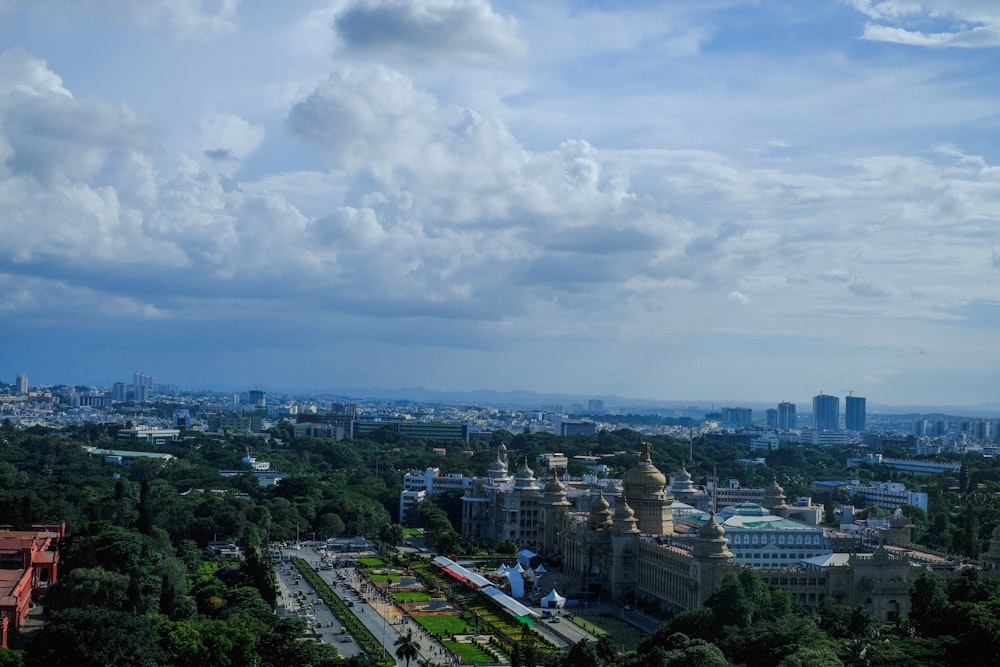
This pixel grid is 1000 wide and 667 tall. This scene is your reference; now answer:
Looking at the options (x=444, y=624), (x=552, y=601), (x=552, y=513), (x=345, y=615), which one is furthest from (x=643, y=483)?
(x=345, y=615)

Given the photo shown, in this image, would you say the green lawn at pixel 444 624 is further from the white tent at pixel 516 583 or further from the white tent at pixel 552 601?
the white tent at pixel 516 583

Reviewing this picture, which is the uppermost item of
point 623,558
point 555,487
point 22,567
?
point 555,487

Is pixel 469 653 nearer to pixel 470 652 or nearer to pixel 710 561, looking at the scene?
pixel 470 652

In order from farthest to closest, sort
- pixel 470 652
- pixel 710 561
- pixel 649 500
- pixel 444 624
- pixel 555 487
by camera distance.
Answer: pixel 555 487, pixel 649 500, pixel 444 624, pixel 710 561, pixel 470 652

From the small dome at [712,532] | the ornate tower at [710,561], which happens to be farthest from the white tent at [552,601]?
the small dome at [712,532]

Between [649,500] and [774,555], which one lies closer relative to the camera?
[774,555]

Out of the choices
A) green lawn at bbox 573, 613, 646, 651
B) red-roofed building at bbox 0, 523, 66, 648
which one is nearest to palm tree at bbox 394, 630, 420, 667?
green lawn at bbox 573, 613, 646, 651

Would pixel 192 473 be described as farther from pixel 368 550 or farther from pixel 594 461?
pixel 594 461

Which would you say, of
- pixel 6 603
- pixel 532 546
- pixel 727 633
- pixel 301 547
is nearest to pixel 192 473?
pixel 301 547
